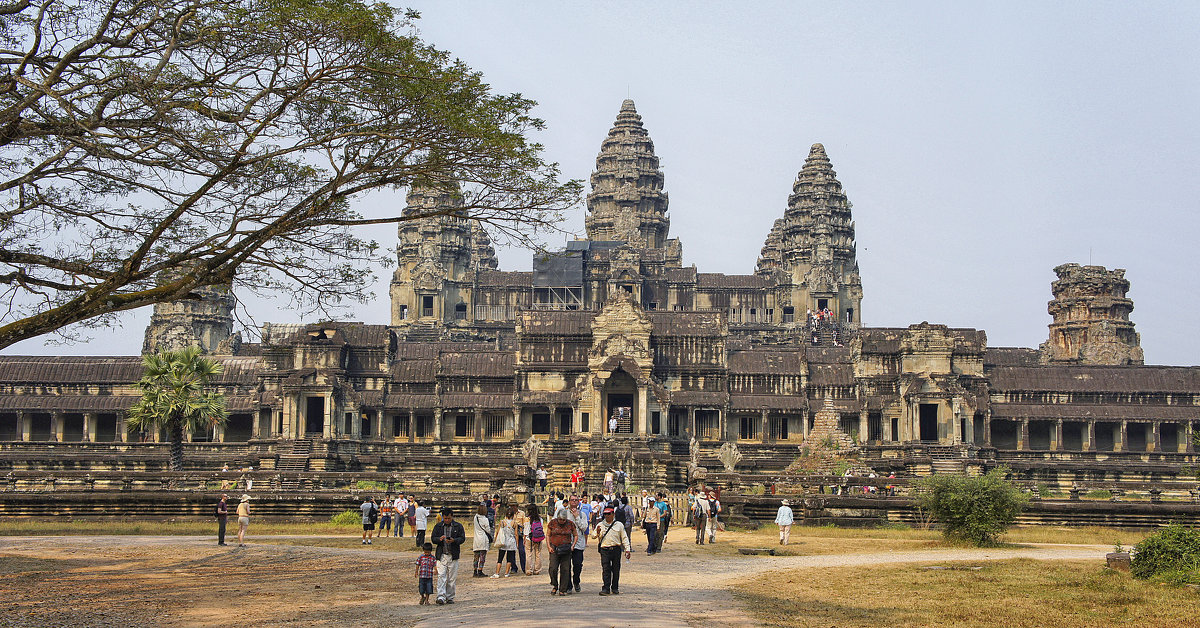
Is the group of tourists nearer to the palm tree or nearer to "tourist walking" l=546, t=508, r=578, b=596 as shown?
"tourist walking" l=546, t=508, r=578, b=596

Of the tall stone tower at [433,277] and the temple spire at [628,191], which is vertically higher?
the temple spire at [628,191]

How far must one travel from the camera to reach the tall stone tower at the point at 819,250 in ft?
348

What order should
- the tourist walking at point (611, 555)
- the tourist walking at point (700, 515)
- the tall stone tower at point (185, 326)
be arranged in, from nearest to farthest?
the tourist walking at point (611, 555)
the tourist walking at point (700, 515)
the tall stone tower at point (185, 326)

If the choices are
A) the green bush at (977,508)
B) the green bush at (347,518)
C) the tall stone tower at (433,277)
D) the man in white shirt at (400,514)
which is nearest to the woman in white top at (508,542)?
the man in white shirt at (400,514)

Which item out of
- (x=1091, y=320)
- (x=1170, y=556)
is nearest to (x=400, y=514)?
(x=1170, y=556)

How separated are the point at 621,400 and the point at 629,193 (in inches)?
1954

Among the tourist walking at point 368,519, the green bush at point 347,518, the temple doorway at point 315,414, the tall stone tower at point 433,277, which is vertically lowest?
the green bush at point 347,518

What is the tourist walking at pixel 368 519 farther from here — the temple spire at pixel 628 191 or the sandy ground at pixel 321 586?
the temple spire at pixel 628 191

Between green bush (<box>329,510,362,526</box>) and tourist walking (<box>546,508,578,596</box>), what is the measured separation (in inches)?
708

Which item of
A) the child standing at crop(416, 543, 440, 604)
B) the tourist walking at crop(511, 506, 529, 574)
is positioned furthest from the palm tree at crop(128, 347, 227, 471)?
the child standing at crop(416, 543, 440, 604)

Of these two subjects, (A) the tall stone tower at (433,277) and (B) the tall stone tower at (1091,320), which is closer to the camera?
(B) the tall stone tower at (1091,320)

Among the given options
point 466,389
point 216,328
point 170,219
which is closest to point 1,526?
point 170,219

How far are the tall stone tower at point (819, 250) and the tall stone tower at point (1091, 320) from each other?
63.4ft

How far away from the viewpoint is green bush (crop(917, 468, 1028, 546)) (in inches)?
1280
